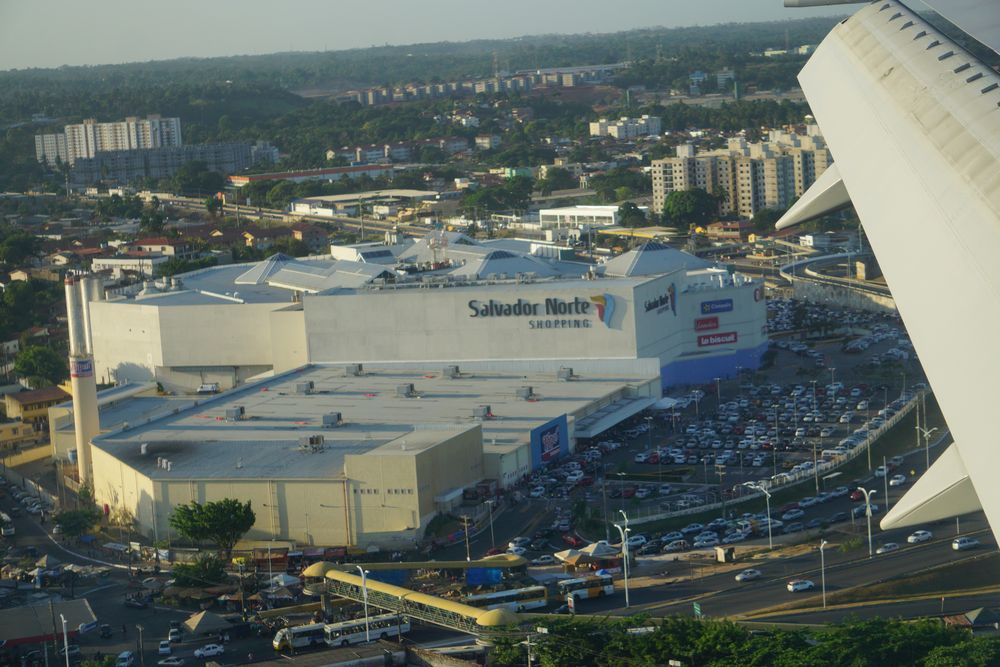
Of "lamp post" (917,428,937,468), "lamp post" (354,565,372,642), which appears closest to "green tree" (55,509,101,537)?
"lamp post" (354,565,372,642)

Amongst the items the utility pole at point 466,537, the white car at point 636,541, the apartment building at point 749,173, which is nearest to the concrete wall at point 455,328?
the utility pole at point 466,537

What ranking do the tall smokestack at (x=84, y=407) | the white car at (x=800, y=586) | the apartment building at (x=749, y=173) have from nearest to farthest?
the white car at (x=800, y=586), the tall smokestack at (x=84, y=407), the apartment building at (x=749, y=173)

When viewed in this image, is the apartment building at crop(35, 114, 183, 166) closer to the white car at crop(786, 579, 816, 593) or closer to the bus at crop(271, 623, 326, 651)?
the bus at crop(271, 623, 326, 651)

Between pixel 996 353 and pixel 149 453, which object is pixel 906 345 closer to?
pixel 149 453

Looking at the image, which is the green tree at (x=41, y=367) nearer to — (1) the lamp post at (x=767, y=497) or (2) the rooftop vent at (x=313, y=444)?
(2) the rooftop vent at (x=313, y=444)

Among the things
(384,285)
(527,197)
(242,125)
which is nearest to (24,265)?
(527,197)

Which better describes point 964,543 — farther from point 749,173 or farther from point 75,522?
point 749,173
